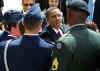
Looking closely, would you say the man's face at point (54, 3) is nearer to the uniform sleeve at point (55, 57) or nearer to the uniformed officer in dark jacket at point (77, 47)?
the uniformed officer in dark jacket at point (77, 47)

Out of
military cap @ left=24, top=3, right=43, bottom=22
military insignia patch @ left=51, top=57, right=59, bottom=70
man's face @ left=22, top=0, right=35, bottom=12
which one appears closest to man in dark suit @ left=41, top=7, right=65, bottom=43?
military cap @ left=24, top=3, right=43, bottom=22

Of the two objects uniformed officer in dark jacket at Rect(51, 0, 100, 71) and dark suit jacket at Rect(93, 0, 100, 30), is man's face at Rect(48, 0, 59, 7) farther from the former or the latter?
uniformed officer in dark jacket at Rect(51, 0, 100, 71)

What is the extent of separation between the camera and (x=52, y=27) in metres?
2.79

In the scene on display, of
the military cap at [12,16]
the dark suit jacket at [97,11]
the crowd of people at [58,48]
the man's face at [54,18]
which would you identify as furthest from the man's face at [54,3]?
the crowd of people at [58,48]

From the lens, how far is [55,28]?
2.81 metres

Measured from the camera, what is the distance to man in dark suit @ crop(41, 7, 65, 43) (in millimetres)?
2709

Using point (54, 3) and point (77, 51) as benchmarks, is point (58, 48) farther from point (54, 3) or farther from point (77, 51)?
point (54, 3)

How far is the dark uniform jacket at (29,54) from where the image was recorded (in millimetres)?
1674

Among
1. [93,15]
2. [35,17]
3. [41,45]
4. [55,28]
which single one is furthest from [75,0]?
[93,15]

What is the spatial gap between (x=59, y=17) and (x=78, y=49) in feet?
4.59

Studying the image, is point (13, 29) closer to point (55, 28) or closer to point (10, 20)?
point (10, 20)

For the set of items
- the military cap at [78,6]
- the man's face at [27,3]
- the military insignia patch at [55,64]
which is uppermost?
the military cap at [78,6]

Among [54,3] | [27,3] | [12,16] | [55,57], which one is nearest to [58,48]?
[55,57]

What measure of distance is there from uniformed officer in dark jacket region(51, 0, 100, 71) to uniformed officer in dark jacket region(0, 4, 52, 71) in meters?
0.12
